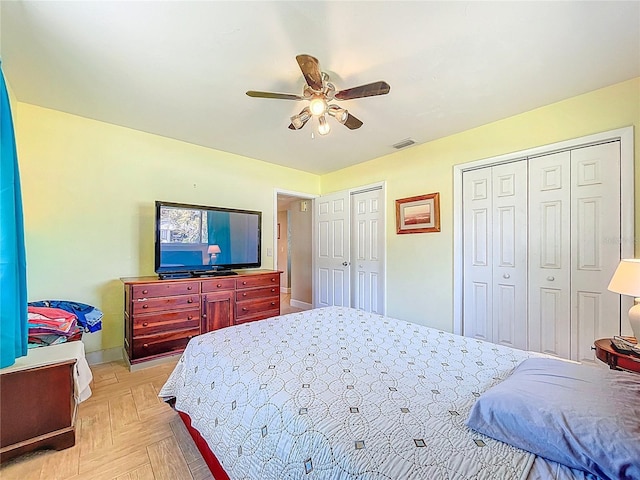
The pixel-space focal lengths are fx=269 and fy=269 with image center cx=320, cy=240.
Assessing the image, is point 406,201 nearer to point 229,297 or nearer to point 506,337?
point 506,337

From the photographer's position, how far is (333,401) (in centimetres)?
103

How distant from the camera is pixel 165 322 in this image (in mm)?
2758

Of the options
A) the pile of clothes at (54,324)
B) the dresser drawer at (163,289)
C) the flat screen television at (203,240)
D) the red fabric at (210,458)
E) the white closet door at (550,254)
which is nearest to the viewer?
the red fabric at (210,458)

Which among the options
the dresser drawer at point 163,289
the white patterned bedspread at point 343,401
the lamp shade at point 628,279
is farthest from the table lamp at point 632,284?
the dresser drawer at point 163,289

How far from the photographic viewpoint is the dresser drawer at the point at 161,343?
2617 mm

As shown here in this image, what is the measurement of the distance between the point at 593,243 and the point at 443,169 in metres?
1.55

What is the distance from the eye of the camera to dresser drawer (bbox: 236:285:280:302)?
3.29 metres

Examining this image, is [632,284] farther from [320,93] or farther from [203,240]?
[203,240]

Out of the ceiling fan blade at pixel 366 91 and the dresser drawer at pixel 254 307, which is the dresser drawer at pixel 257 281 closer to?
the dresser drawer at pixel 254 307

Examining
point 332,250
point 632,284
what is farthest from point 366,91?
point 332,250

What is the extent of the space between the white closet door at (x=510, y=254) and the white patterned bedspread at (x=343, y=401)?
56.7 inches

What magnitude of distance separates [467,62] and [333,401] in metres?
2.29

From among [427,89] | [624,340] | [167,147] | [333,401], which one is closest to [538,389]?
[333,401]

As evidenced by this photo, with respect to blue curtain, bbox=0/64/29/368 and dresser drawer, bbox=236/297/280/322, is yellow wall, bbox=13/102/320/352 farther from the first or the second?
blue curtain, bbox=0/64/29/368
